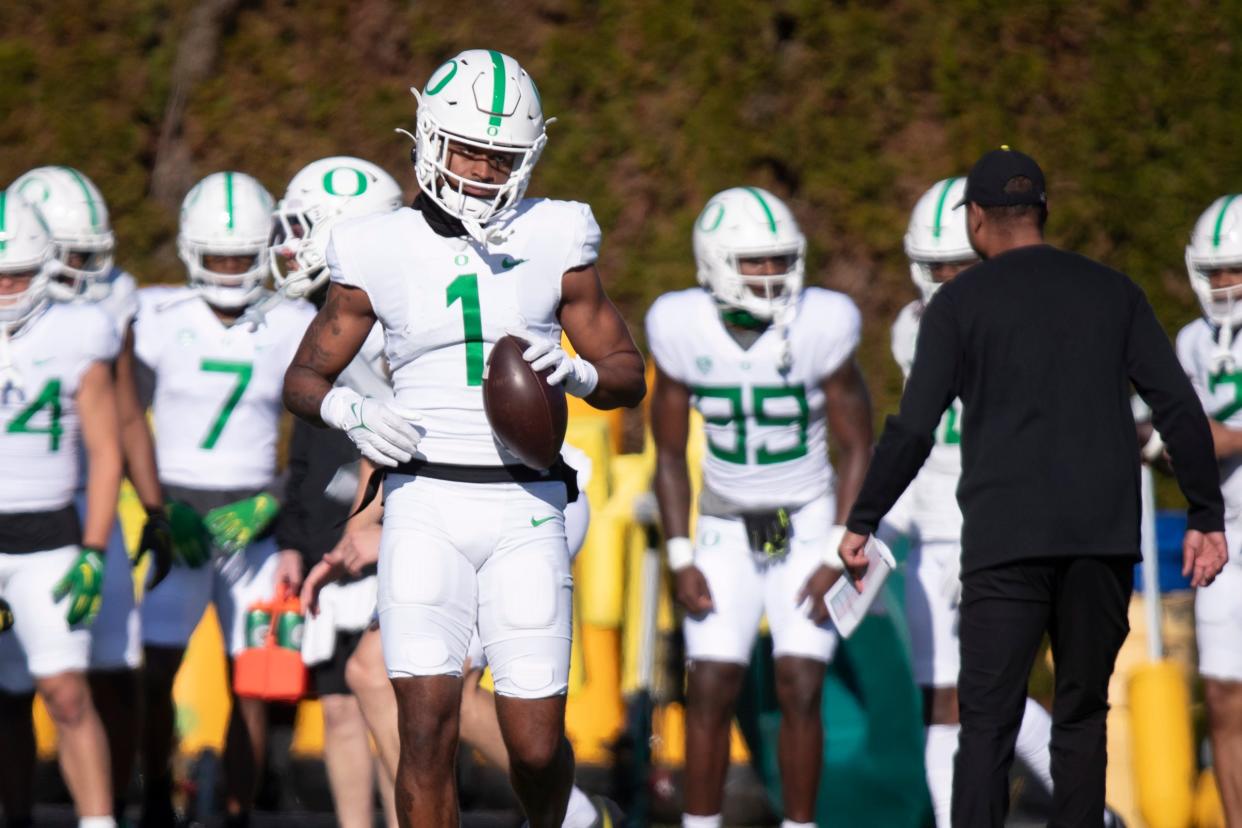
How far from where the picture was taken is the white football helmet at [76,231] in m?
6.63

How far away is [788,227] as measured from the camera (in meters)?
6.08

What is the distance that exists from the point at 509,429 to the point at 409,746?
0.71 metres

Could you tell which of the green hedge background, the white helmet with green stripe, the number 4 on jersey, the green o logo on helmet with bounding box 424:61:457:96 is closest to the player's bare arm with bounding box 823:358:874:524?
the white helmet with green stripe

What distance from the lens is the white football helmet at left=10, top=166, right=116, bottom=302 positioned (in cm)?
663

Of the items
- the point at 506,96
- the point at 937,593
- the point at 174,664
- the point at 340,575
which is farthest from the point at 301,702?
the point at 506,96

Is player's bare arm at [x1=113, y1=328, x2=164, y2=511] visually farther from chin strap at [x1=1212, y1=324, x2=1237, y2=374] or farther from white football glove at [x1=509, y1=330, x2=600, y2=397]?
chin strap at [x1=1212, y1=324, x2=1237, y2=374]

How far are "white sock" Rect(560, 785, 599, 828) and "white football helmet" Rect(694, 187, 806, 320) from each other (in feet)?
5.00

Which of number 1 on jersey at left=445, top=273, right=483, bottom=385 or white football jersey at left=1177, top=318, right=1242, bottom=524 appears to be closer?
number 1 on jersey at left=445, top=273, right=483, bottom=385

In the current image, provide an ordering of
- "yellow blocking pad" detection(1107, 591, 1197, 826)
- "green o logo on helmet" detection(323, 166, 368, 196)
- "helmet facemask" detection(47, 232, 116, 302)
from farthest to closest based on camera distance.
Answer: "helmet facemask" detection(47, 232, 116, 302) → "yellow blocking pad" detection(1107, 591, 1197, 826) → "green o logo on helmet" detection(323, 166, 368, 196)

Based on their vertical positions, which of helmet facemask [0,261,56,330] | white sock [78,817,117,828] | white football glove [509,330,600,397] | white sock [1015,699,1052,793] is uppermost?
helmet facemask [0,261,56,330]

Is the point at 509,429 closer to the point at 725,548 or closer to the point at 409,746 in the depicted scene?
the point at 409,746

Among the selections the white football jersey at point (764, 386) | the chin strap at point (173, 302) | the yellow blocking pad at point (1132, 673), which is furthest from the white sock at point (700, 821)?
the chin strap at point (173, 302)

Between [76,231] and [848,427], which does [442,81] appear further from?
[76,231]

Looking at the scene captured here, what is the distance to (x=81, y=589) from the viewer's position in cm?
562
